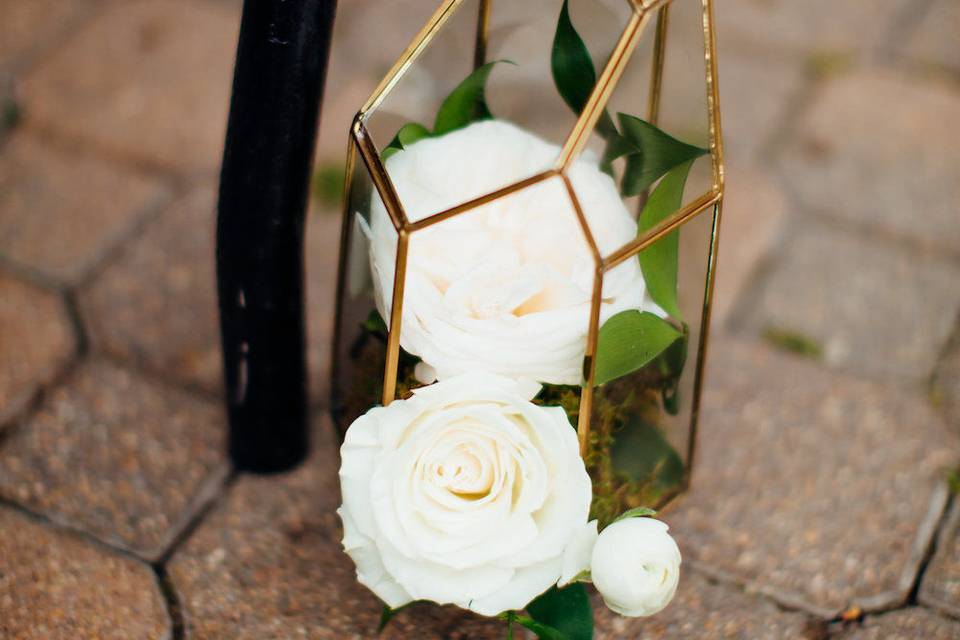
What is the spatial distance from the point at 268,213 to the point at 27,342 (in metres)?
0.39

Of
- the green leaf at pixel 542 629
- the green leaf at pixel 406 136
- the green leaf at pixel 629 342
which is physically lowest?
the green leaf at pixel 542 629

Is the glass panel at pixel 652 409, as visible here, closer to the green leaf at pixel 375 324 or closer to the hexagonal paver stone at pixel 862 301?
the green leaf at pixel 375 324

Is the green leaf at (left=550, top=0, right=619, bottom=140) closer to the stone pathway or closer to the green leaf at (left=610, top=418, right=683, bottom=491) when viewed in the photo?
the green leaf at (left=610, top=418, right=683, bottom=491)

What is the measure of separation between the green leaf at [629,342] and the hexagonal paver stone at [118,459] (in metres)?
0.39

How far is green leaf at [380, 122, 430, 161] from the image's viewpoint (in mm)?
583

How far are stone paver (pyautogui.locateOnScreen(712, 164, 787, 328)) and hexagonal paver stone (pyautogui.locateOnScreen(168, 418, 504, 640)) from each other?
0.43m

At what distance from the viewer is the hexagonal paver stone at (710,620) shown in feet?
2.30

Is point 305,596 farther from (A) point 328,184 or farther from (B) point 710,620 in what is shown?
(A) point 328,184

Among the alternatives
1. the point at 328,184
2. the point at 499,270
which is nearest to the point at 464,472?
the point at 499,270

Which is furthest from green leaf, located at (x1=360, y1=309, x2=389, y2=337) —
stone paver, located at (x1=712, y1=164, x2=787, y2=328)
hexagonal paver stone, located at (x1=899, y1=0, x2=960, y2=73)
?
hexagonal paver stone, located at (x1=899, y1=0, x2=960, y2=73)

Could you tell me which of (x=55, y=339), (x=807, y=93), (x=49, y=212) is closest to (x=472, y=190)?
(x=55, y=339)

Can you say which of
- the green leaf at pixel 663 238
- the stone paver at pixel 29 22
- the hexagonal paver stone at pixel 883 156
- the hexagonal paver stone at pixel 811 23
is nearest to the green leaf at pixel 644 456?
the green leaf at pixel 663 238

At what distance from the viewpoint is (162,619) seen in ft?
2.28

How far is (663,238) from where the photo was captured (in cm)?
57
